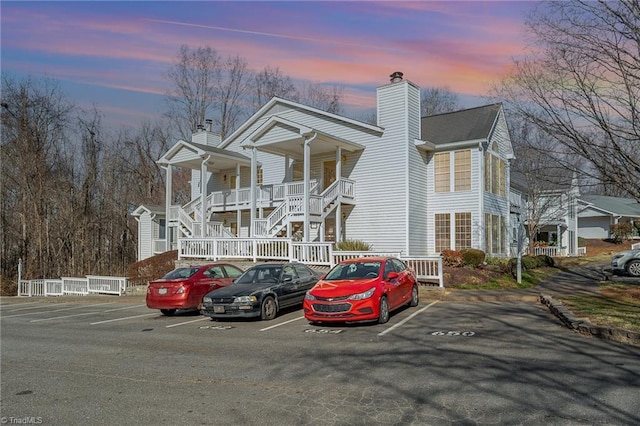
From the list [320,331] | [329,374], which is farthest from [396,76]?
[329,374]

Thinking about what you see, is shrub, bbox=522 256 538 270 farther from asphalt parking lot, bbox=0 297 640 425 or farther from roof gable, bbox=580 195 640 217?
roof gable, bbox=580 195 640 217

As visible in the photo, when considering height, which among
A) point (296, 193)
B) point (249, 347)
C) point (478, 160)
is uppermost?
point (478, 160)

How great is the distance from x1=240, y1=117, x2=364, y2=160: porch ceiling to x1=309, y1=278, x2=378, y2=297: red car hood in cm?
1210

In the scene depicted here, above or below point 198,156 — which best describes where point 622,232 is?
below

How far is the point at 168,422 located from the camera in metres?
5.20

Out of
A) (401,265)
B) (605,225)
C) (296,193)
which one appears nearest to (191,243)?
→ (296,193)

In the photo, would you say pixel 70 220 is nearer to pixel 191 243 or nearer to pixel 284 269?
Answer: pixel 191 243

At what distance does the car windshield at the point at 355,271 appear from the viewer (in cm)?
1172

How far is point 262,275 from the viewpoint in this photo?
532 inches

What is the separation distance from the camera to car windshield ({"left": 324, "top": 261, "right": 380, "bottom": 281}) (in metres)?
11.7

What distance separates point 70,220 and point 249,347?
34767 millimetres

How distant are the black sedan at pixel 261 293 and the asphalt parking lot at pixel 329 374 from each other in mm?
475

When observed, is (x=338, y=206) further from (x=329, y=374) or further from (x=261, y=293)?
(x=329, y=374)

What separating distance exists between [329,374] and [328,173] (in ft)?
66.4
